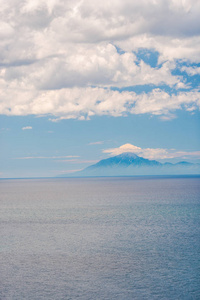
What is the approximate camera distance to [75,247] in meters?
36.0

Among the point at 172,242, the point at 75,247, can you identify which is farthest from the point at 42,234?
the point at 172,242

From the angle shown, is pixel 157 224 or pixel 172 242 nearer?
pixel 172 242

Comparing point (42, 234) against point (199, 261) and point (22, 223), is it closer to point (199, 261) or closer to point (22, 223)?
point (22, 223)

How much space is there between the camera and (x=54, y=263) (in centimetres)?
3003

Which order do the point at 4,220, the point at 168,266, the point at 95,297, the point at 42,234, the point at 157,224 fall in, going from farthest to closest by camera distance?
the point at 4,220 → the point at 157,224 → the point at 42,234 → the point at 168,266 → the point at 95,297

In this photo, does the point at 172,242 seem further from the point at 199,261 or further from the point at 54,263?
the point at 54,263

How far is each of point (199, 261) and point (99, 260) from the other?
28.2ft

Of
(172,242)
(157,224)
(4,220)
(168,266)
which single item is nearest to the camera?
(168,266)

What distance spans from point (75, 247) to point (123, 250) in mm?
4967

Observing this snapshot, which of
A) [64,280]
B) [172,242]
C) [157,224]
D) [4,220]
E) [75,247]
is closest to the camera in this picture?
[64,280]

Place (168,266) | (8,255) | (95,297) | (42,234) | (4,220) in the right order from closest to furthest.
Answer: (95,297) → (168,266) → (8,255) → (42,234) → (4,220)

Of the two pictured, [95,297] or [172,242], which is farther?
A: [172,242]

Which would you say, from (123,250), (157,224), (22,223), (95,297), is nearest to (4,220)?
(22,223)

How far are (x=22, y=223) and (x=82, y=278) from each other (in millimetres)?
30268
